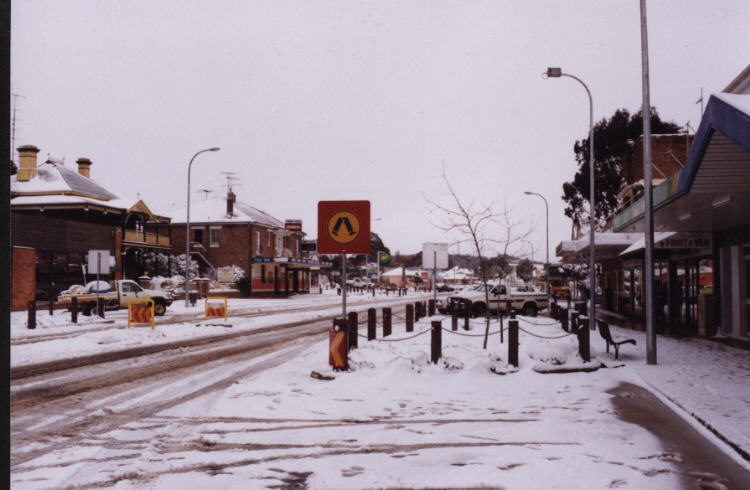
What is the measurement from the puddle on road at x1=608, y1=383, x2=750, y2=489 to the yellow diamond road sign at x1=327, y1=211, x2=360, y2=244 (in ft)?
15.6

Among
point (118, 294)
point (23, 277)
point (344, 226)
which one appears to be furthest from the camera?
point (23, 277)

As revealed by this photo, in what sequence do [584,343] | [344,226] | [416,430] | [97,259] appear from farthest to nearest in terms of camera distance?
[97,259] → [584,343] → [344,226] → [416,430]

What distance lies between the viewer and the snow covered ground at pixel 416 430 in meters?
5.05

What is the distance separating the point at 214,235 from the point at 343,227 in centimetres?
4735

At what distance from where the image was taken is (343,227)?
10445mm

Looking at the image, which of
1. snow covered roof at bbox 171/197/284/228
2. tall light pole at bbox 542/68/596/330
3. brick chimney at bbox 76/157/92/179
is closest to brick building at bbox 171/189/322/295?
snow covered roof at bbox 171/197/284/228

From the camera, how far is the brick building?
54656 millimetres

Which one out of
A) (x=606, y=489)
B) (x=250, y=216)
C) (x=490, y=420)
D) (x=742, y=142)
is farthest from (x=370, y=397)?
(x=250, y=216)

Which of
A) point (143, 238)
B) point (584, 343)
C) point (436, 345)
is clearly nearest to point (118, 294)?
point (143, 238)

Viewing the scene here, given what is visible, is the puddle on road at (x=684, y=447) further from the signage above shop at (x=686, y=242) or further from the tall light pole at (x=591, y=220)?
the tall light pole at (x=591, y=220)

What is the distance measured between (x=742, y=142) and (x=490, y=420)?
428 cm

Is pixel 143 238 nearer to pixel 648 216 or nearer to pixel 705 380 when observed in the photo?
pixel 648 216

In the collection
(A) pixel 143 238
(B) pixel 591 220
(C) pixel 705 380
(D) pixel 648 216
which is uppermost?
(A) pixel 143 238
